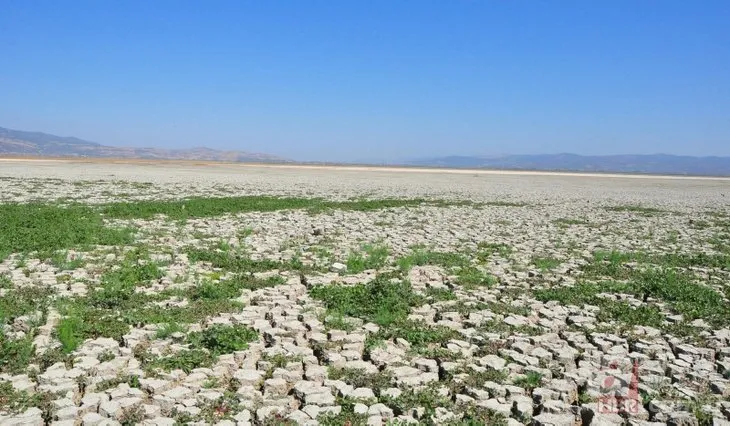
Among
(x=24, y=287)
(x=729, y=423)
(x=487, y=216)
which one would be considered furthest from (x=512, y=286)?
(x=487, y=216)

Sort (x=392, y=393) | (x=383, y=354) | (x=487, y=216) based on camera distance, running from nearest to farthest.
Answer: (x=392, y=393)
(x=383, y=354)
(x=487, y=216)

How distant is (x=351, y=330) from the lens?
734 cm

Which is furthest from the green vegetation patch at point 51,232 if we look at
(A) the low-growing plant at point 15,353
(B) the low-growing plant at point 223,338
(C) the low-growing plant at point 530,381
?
(C) the low-growing plant at point 530,381

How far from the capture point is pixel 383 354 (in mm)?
6496

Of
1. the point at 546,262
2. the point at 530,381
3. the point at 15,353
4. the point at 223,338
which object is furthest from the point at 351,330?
the point at 546,262

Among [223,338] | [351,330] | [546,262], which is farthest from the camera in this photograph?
[546,262]

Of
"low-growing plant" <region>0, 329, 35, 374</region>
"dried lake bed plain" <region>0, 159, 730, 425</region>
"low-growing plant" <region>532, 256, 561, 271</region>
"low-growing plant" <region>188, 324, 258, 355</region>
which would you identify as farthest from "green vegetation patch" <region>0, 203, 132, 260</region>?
"low-growing plant" <region>532, 256, 561, 271</region>

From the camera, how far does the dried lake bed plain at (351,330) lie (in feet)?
17.0

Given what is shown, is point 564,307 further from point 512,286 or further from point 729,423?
point 729,423

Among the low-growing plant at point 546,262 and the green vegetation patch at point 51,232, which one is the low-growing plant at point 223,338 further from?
the low-growing plant at point 546,262

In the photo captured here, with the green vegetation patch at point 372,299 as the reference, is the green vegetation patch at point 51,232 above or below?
above

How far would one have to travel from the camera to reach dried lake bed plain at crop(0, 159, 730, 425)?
5.20 metres

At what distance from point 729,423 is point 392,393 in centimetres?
304

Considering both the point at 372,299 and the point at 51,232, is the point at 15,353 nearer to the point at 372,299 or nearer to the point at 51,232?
the point at 372,299
